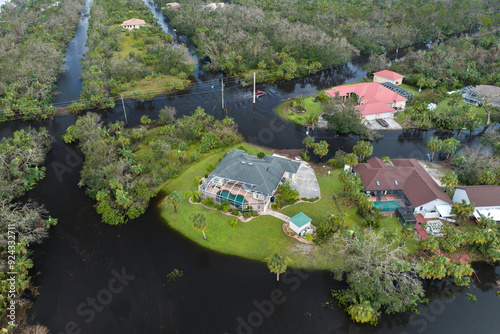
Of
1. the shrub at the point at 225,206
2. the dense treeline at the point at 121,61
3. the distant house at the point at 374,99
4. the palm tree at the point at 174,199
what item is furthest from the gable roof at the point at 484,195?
the dense treeline at the point at 121,61

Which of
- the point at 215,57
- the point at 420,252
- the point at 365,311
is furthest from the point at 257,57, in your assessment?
the point at 365,311

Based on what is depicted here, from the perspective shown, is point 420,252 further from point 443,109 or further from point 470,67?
point 470,67

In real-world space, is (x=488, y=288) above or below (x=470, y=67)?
below

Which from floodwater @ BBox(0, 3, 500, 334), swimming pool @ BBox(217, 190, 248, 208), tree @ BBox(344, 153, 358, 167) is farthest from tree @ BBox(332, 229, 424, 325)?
tree @ BBox(344, 153, 358, 167)

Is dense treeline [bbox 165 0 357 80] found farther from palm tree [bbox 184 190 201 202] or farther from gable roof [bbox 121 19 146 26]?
palm tree [bbox 184 190 201 202]

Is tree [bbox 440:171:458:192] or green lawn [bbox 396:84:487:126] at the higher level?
tree [bbox 440:171:458:192]

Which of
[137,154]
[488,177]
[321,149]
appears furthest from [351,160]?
[137,154]

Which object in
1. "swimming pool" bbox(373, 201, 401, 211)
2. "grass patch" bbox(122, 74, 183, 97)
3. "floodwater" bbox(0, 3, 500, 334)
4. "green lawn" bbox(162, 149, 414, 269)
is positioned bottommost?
"floodwater" bbox(0, 3, 500, 334)
